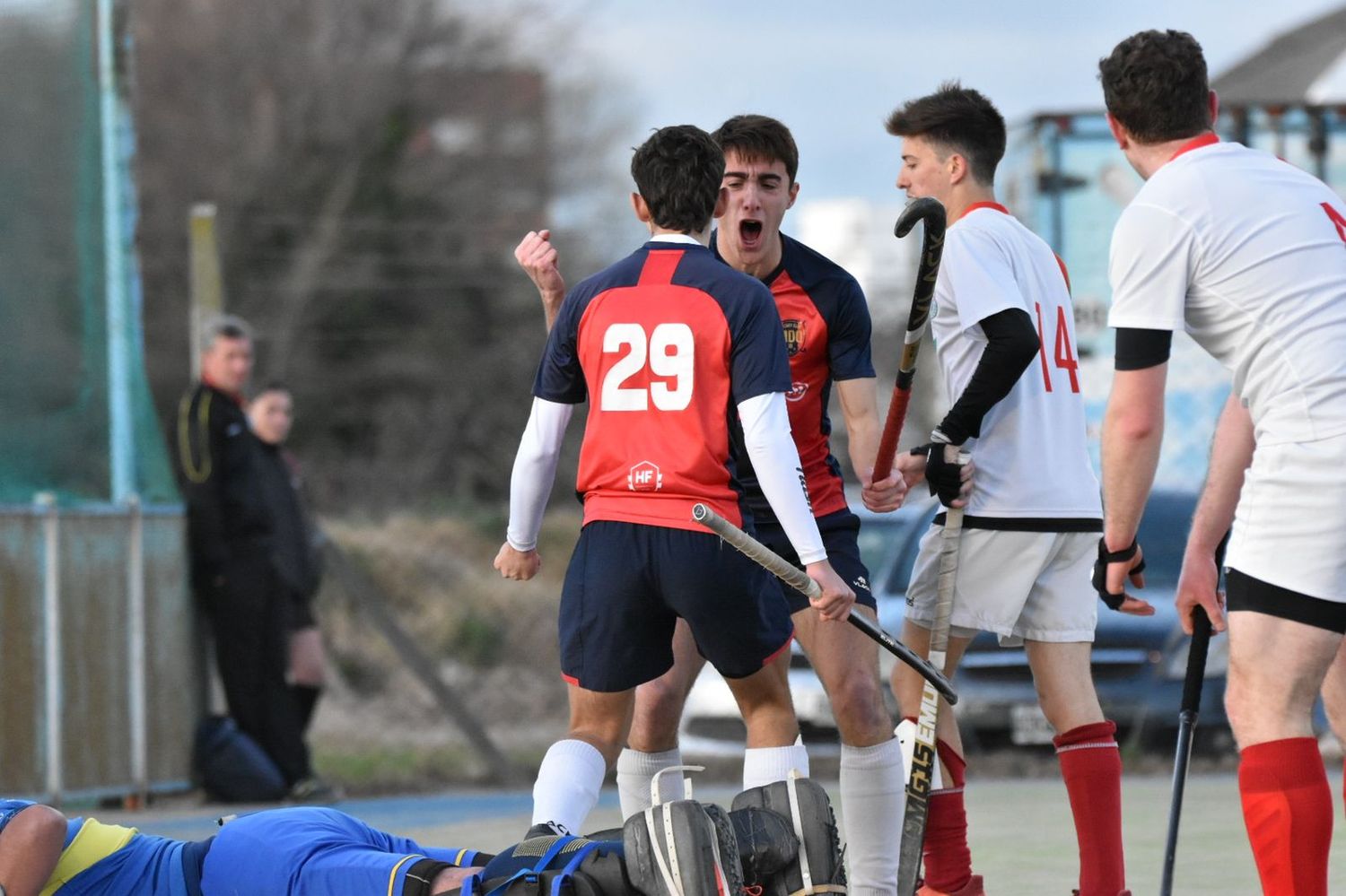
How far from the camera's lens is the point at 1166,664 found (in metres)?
10.7

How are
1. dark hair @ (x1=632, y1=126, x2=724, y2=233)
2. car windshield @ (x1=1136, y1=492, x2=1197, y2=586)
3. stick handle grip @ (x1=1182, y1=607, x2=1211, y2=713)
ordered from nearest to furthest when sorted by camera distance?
stick handle grip @ (x1=1182, y1=607, x2=1211, y2=713) < dark hair @ (x1=632, y1=126, x2=724, y2=233) < car windshield @ (x1=1136, y1=492, x2=1197, y2=586)

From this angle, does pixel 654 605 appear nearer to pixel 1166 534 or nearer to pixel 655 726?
pixel 655 726

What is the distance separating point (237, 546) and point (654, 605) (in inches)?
228

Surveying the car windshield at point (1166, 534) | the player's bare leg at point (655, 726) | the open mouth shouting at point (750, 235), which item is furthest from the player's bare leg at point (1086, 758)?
the car windshield at point (1166, 534)

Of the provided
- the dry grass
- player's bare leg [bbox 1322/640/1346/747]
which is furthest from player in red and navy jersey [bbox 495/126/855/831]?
the dry grass

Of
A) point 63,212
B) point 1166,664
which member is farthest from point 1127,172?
point 63,212

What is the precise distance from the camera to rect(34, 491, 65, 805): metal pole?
363 inches

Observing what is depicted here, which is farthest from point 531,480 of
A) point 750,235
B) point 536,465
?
point 750,235

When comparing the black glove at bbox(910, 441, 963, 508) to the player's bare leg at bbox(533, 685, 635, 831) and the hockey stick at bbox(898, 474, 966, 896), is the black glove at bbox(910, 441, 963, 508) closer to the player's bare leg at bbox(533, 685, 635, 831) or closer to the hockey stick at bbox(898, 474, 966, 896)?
the hockey stick at bbox(898, 474, 966, 896)

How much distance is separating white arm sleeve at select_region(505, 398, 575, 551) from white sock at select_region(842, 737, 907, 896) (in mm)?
1072

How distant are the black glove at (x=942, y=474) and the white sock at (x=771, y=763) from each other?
85cm

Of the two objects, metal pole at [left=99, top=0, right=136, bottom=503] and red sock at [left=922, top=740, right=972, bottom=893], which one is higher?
metal pole at [left=99, top=0, right=136, bottom=503]

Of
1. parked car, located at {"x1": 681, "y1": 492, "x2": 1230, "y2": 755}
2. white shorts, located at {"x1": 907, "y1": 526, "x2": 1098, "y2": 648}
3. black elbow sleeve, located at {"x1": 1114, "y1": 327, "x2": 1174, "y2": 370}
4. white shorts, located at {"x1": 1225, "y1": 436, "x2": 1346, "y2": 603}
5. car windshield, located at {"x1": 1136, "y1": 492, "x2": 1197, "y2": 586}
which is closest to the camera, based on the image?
white shorts, located at {"x1": 1225, "y1": 436, "x2": 1346, "y2": 603}

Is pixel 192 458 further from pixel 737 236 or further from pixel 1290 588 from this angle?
pixel 1290 588
